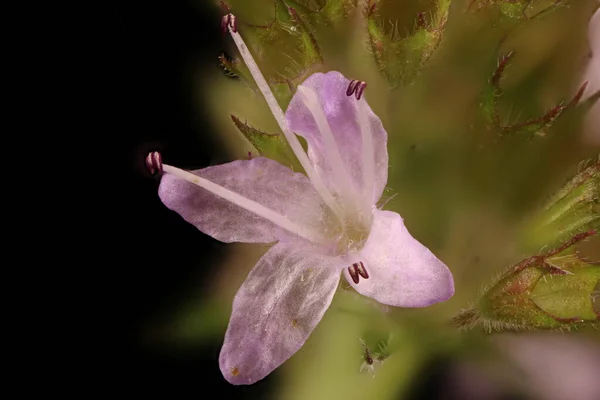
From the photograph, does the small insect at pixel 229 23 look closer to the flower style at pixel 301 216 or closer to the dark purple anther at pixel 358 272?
the flower style at pixel 301 216

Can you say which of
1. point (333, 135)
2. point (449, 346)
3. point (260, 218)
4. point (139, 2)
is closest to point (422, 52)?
point (333, 135)

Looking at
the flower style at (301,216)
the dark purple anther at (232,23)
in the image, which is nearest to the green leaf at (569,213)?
the flower style at (301,216)

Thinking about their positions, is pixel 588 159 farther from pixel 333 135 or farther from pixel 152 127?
pixel 152 127

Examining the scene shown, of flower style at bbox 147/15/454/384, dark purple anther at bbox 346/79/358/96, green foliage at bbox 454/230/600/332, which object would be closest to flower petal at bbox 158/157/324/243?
flower style at bbox 147/15/454/384

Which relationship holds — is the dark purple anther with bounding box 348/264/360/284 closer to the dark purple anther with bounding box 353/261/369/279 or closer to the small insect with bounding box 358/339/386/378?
the dark purple anther with bounding box 353/261/369/279

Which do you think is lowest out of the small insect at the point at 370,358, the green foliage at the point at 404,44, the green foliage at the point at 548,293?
the small insect at the point at 370,358

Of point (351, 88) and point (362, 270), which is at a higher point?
point (351, 88)

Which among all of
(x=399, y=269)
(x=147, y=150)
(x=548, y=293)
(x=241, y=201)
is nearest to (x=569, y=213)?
(x=548, y=293)

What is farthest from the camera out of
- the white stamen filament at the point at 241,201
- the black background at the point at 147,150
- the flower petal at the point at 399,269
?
the black background at the point at 147,150

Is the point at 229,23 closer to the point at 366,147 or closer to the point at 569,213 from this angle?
the point at 366,147
